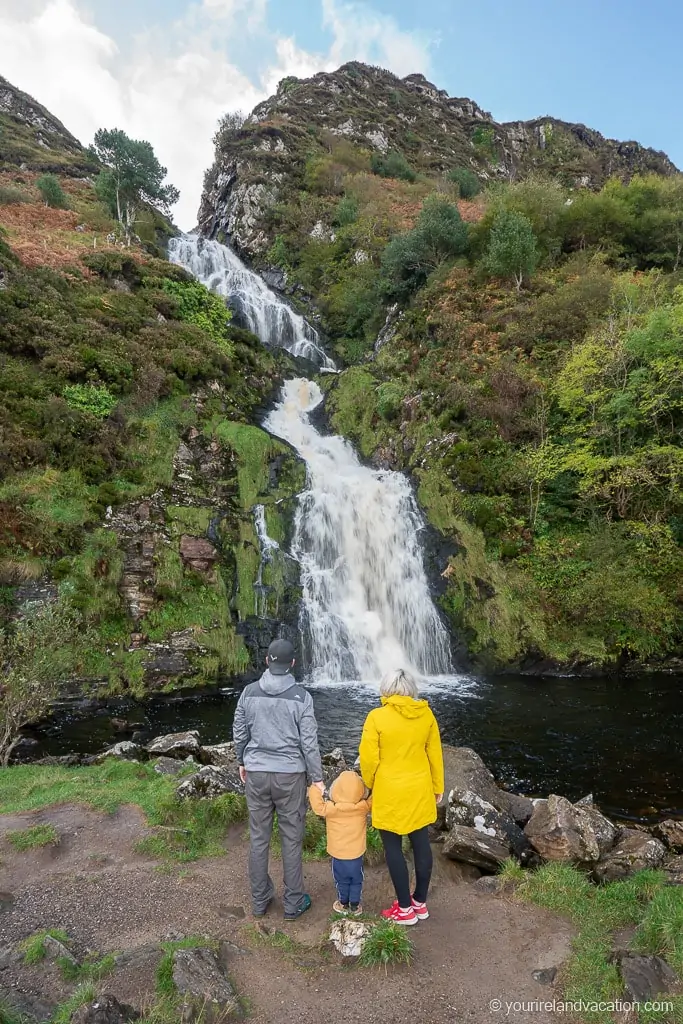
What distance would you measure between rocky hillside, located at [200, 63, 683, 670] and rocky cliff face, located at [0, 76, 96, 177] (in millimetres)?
16439

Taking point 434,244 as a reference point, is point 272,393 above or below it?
below

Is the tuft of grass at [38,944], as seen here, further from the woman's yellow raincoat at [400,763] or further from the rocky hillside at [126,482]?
the rocky hillside at [126,482]

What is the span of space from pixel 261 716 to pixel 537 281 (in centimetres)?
3067

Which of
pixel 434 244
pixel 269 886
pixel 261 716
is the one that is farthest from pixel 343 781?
pixel 434 244

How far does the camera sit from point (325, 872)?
18.9 ft

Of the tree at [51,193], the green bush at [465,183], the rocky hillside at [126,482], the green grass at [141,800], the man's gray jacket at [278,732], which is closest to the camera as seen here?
the man's gray jacket at [278,732]

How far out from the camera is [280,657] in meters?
4.65

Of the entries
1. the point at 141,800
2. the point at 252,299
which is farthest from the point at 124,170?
the point at 141,800

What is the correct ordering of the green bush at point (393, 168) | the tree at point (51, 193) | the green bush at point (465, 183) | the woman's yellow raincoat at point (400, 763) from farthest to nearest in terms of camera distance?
the green bush at point (393, 168)
the green bush at point (465, 183)
the tree at point (51, 193)
the woman's yellow raincoat at point (400, 763)

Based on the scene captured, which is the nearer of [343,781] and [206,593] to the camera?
[343,781]

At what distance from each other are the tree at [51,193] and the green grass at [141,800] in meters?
41.5

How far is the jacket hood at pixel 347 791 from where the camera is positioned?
14.8 ft

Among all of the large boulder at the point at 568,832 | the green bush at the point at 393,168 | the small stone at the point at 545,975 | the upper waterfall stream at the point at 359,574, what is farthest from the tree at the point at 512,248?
the green bush at the point at 393,168

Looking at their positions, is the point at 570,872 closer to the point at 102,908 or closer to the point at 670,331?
the point at 102,908
